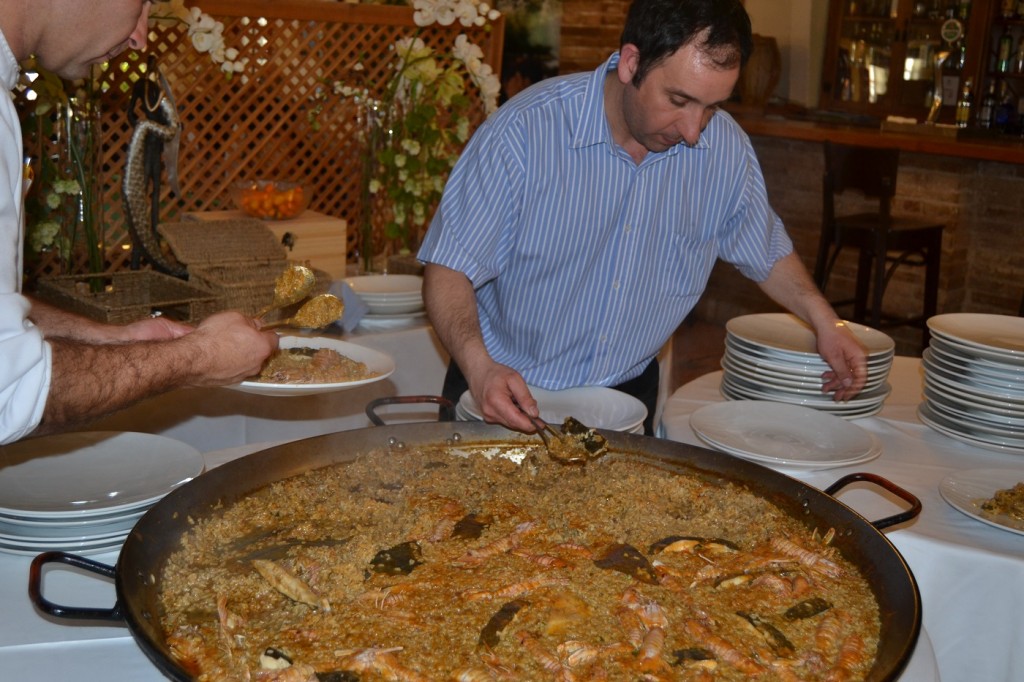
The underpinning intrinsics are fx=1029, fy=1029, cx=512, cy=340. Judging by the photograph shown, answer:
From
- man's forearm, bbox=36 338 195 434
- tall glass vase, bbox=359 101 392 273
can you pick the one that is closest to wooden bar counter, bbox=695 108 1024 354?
tall glass vase, bbox=359 101 392 273

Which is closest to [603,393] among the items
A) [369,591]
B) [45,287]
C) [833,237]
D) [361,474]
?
[361,474]

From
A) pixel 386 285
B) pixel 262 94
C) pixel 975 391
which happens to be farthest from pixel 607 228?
pixel 262 94

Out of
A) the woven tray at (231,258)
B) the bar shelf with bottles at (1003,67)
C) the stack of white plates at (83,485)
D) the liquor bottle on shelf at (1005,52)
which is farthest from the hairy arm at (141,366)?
the liquor bottle on shelf at (1005,52)

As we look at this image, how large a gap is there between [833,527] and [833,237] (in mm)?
5231

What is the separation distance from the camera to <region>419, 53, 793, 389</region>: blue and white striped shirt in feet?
7.79

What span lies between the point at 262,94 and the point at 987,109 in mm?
6518

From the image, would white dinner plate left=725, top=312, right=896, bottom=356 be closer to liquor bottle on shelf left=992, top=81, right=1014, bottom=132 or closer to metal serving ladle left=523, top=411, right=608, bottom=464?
metal serving ladle left=523, top=411, right=608, bottom=464

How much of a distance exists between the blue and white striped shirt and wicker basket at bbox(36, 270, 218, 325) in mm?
850

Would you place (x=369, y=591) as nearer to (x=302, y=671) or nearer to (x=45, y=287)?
(x=302, y=671)

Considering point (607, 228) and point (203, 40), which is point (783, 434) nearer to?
point (607, 228)

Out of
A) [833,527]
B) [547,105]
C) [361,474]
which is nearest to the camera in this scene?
[833,527]

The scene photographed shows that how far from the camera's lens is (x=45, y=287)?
2895 mm

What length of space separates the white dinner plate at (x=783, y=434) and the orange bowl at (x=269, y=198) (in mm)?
2038

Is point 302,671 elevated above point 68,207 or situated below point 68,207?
below
